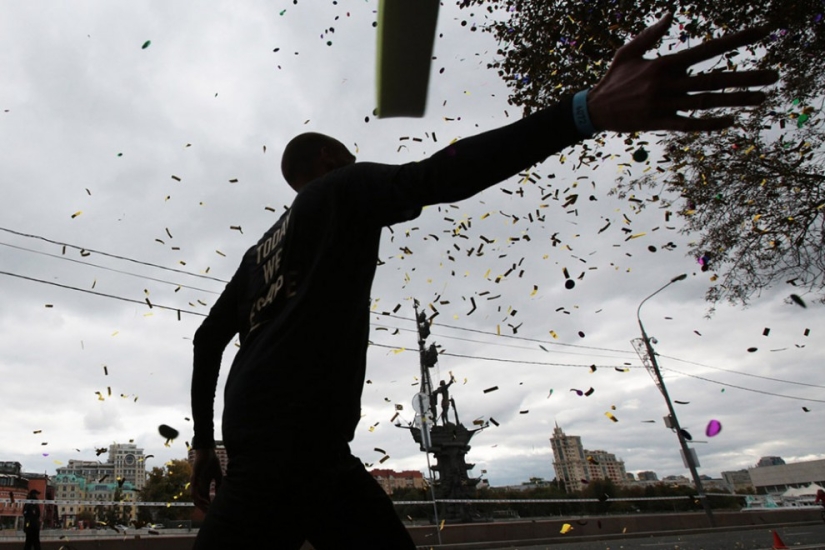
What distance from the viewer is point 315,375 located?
1.42 metres

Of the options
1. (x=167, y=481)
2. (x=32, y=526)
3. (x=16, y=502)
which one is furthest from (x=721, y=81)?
(x=167, y=481)

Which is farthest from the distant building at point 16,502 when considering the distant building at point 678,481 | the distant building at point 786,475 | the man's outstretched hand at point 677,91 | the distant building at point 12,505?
the distant building at point 786,475

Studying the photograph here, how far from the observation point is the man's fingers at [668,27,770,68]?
1.08m

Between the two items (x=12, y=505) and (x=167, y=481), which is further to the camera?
(x=167, y=481)

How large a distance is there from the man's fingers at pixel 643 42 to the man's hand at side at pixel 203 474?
1774mm

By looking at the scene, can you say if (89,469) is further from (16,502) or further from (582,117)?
(582,117)

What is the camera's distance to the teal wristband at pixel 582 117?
3.82ft

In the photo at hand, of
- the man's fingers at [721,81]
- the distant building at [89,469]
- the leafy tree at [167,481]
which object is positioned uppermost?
the distant building at [89,469]

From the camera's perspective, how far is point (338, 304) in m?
1.50

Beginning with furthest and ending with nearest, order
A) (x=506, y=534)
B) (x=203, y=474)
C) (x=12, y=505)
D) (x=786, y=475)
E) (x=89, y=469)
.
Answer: (x=89, y=469), (x=786, y=475), (x=506, y=534), (x=12, y=505), (x=203, y=474)

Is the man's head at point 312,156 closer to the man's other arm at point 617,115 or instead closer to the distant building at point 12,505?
the man's other arm at point 617,115

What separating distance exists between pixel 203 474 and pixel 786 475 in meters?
100

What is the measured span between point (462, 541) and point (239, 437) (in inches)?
573

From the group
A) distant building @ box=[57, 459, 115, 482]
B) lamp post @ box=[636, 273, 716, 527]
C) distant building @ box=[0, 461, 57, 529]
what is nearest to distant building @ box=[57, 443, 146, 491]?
distant building @ box=[57, 459, 115, 482]
